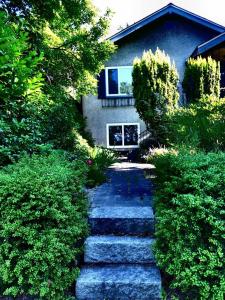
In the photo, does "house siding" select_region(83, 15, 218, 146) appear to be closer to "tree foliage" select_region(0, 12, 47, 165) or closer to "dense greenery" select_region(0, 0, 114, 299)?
"dense greenery" select_region(0, 0, 114, 299)

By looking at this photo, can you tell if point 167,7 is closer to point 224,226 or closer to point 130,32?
point 130,32

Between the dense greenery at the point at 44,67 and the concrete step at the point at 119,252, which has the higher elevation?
the dense greenery at the point at 44,67

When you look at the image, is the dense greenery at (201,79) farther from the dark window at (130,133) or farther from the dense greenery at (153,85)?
the dark window at (130,133)

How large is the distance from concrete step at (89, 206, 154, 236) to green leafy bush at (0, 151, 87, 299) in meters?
0.66

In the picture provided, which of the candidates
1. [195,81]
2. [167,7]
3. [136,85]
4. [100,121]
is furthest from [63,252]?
[167,7]

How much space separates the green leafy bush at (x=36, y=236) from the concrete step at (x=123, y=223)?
66 cm

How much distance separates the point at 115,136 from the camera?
15.1 metres

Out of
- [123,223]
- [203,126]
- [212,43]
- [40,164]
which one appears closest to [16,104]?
[40,164]

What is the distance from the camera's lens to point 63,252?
295 cm

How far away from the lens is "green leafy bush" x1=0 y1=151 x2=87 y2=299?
2863 mm

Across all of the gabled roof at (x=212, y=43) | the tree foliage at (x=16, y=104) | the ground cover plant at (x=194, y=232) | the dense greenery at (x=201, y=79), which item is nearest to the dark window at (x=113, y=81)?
the gabled roof at (x=212, y=43)

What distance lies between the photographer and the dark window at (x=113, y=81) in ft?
49.4

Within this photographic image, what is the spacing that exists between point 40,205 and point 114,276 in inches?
43.5

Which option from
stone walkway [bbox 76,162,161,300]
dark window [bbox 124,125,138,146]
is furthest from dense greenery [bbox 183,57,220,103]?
stone walkway [bbox 76,162,161,300]
